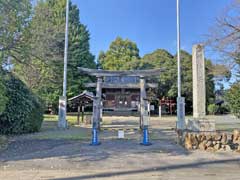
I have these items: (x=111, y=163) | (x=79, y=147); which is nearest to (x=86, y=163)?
(x=111, y=163)

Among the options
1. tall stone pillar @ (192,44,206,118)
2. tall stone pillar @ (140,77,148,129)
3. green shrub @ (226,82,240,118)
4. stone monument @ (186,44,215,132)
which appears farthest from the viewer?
tall stone pillar @ (140,77,148,129)

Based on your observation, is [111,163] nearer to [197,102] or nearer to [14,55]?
[197,102]

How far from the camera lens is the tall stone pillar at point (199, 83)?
12664mm

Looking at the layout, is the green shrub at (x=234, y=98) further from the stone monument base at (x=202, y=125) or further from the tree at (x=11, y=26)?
the tree at (x=11, y=26)

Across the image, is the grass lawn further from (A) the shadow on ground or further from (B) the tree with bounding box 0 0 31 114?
(A) the shadow on ground

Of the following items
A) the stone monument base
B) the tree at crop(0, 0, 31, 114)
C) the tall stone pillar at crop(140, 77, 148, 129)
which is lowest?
the stone monument base

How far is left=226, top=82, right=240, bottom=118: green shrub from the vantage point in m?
13.9

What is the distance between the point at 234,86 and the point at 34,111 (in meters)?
10.6

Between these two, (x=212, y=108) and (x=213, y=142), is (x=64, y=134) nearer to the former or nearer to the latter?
(x=213, y=142)

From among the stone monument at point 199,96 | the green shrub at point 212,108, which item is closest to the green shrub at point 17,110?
the stone monument at point 199,96

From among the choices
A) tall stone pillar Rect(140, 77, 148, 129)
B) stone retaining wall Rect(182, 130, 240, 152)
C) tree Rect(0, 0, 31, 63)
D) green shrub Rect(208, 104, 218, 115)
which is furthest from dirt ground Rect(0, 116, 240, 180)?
green shrub Rect(208, 104, 218, 115)

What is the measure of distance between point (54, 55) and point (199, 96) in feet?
62.3

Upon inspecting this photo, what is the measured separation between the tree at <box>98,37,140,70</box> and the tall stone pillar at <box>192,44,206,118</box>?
28.4 m

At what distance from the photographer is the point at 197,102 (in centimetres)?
1266
